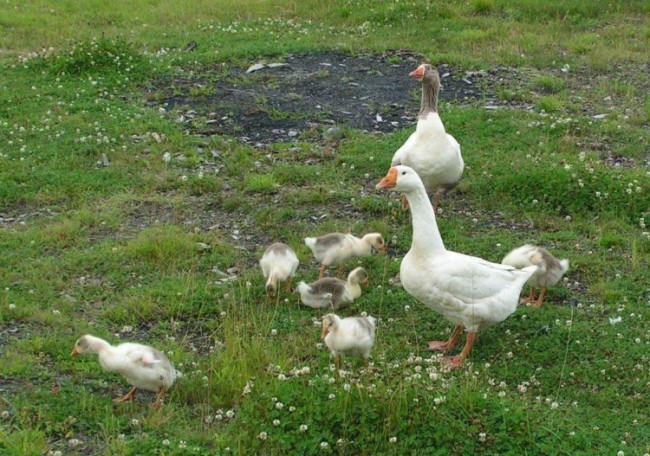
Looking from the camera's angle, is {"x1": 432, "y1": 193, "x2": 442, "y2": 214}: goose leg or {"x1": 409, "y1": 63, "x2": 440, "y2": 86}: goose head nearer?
{"x1": 432, "y1": 193, "x2": 442, "y2": 214}: goose leg

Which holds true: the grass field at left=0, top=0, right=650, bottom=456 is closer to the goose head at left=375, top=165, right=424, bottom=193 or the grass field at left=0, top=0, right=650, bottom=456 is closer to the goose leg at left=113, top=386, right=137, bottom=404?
the goose leg at left=113, top=386, right=137, bottom=404

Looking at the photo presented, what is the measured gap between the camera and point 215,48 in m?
19.3

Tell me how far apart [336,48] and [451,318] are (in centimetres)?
1129

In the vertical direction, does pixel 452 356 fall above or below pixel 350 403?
below

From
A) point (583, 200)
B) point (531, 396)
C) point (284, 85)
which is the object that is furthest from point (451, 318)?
point (284, 85)

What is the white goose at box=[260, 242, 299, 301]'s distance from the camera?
9.84 meters

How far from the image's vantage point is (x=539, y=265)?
986 centimetres

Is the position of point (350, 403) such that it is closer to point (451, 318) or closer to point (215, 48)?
point (451, 318)

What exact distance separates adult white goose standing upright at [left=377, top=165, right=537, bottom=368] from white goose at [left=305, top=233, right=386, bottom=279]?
144 centimetres

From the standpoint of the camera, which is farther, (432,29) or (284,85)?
(432,29)

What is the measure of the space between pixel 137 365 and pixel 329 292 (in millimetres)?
2648

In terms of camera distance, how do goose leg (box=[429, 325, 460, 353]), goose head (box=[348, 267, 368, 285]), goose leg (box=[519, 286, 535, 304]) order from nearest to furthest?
goose leg (box=[429, 325, 460, 353]) → goose head (box=[348, 267, 368, 285]) → goose leg (box=[519, 286, 535, 304])

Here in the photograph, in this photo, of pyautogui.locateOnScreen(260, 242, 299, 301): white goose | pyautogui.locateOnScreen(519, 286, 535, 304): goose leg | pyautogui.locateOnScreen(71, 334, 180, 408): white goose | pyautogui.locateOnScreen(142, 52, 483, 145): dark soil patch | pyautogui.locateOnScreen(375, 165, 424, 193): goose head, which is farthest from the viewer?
pyautogui.locateOnScreen(142, 52, 483, 145): dark soil patch

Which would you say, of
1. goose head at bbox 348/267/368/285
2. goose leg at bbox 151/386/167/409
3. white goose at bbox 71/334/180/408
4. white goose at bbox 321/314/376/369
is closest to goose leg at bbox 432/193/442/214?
goose head at bbox 348/267/368/285
